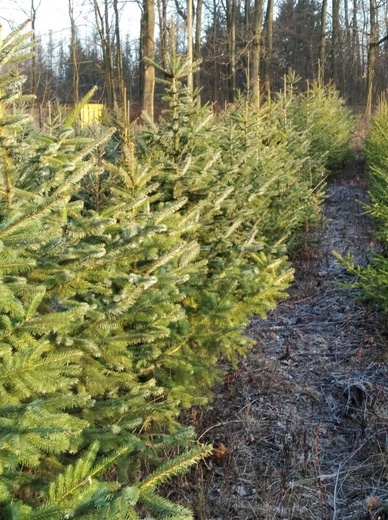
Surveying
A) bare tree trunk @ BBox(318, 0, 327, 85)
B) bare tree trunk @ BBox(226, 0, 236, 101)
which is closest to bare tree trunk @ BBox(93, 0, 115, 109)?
bare tree trunk @ BBox(226, 0, 236, 101)

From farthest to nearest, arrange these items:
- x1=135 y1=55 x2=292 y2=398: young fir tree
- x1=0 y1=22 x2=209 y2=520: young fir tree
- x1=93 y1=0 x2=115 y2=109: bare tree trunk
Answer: x1=93 y1=0 x2=115 y2=109: bare tree trunk
x1=135 y1=55 x2=292 y2=398: young fir tree
x1=0 y1=22 x2=209 y2=520: young fir tree

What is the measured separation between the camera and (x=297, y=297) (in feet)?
20.9

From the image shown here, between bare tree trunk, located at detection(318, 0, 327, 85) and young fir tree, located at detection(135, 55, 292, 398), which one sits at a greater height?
bare tree trunk, located at detection(318, 0, 327, 85)

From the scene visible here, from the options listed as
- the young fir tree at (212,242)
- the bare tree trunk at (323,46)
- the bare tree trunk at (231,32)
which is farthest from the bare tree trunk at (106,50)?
the young fir tree at (212,242)

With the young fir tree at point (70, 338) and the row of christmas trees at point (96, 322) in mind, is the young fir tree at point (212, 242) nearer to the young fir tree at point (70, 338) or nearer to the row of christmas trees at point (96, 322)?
the row of christmas trees at point (96, 322)

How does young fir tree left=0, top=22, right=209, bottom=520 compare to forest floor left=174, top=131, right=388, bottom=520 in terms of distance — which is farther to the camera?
forest floor left=174, top=131, right=388, bottom=520

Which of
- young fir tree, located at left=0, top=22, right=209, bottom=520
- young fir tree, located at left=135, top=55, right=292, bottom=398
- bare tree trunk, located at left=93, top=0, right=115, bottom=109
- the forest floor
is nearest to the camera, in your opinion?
young fir tree, located at left=0, top=22, right=209, bottom=520

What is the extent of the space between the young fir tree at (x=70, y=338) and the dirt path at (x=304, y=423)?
588 mm

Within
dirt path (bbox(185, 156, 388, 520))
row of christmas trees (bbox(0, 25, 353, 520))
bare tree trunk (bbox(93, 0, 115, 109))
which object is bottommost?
dirt path (bbox(185, 156, 388, 520))

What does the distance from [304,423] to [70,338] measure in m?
2.06

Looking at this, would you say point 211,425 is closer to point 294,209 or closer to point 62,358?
point 62,358

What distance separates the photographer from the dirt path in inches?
124

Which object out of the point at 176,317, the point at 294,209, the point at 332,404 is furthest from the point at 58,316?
the point at 294,209

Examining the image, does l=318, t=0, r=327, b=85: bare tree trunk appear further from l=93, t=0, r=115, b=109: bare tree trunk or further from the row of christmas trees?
the row of christmas trees
